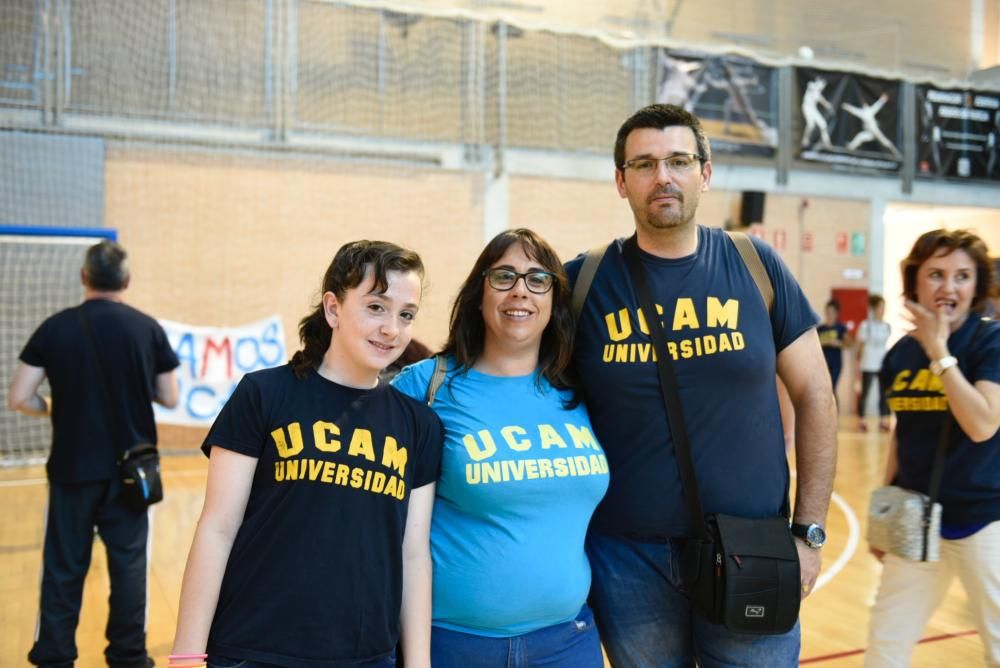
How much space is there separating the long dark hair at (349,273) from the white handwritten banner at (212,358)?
732cm

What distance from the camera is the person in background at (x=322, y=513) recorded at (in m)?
1.79

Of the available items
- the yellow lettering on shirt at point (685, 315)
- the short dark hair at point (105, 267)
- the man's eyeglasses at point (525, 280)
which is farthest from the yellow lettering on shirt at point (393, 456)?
the short dark hair at point (105, 267)

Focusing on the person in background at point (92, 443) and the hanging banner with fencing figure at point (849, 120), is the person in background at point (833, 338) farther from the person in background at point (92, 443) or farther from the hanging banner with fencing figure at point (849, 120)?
the person in background at point (92, 443)

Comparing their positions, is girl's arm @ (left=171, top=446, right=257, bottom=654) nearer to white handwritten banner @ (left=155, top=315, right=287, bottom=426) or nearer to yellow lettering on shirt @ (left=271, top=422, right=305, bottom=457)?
yellow lettering on shirt @ (left=271, top=422, right=305, bottom=457)

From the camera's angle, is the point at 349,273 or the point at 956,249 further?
the point at 956,249

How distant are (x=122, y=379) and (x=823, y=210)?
498 inches

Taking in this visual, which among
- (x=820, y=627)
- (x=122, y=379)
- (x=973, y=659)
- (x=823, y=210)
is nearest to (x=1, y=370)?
(x=122, y=379)

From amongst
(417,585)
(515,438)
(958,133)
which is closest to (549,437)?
(515,438)

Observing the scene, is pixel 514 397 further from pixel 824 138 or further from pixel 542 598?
pixel 824 138

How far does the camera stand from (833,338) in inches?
486

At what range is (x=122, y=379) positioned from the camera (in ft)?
12.8

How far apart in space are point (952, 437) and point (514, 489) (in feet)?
5.96

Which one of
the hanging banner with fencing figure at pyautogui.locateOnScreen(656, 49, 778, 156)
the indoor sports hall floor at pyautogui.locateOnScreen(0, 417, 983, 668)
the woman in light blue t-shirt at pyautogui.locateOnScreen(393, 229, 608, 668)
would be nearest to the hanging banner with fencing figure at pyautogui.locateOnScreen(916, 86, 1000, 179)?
the hanging banner with fencing figure at pyautogui.locateOnScreen(656, 49, 778, 156)

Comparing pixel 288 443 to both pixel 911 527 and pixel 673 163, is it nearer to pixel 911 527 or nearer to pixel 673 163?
pixel 673 163
